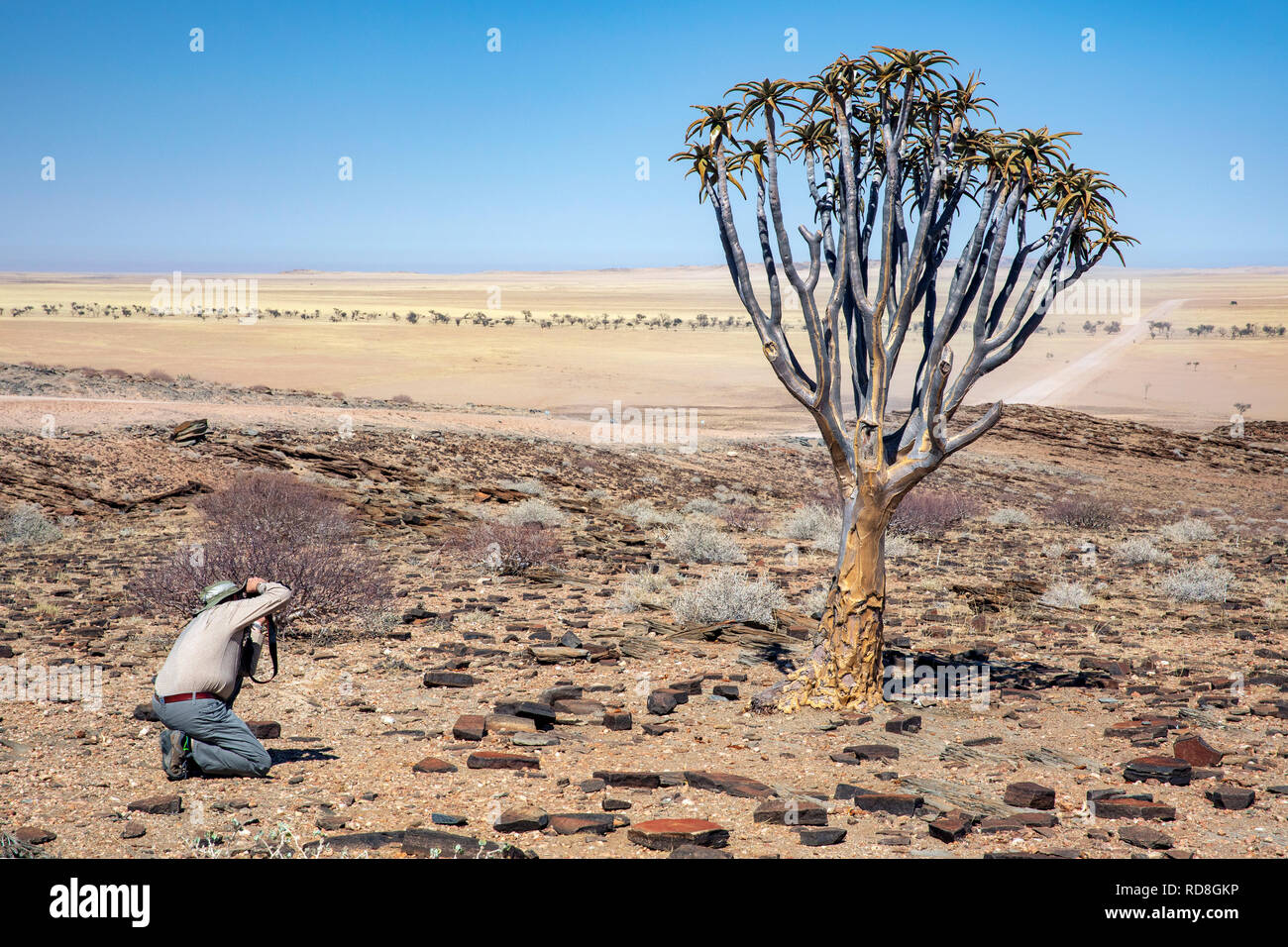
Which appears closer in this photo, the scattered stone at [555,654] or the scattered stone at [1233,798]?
the scattered stone at [1233,798]

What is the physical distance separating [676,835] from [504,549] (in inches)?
321

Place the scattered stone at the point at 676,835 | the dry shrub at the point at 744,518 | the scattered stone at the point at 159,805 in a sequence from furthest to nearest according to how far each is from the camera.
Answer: the dry shrub at the point at 744,518 → the scattered stone at the point at 159,805 → the scattered stone at the point at 676,835

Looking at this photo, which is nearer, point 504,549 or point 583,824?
point 583,824

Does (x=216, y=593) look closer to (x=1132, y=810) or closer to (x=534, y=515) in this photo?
(x=1132, y=810)

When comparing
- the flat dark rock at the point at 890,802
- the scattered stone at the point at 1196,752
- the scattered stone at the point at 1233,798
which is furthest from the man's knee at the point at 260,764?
the scattered stone at the point at 1196,752

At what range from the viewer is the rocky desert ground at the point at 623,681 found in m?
5.33

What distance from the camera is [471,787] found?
19.5 ft

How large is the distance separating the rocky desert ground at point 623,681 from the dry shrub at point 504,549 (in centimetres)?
12

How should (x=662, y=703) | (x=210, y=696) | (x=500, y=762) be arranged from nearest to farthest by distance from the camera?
(x=210, y=696)
(x=500, y=762)
(x=662, y=703)

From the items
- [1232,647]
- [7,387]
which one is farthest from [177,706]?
[7,387]

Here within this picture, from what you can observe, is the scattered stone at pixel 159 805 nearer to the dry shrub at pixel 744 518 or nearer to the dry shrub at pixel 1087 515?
the dry shrub at pixel 744 518

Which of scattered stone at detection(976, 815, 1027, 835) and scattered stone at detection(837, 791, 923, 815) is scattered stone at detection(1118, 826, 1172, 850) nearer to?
scattered stone at detection(976, 815, 1027, 835)

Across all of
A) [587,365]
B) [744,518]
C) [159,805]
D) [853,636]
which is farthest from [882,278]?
[587,365]

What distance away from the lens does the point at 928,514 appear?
17531mm
